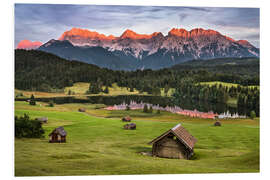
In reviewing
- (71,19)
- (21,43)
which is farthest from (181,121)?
(21,43)

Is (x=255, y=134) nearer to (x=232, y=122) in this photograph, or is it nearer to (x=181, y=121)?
(x=232, y=122)

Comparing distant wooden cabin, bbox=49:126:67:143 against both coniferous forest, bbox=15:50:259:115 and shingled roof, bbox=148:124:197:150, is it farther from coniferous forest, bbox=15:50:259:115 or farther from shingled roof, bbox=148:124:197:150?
→ shingled roof, bbox=148:124:197:150

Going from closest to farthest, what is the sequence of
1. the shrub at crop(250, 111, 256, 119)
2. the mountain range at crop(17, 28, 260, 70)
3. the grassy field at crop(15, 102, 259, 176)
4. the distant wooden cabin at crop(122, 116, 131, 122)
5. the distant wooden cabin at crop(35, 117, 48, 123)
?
Result: the grassy field at crop(15, 102, 259, 176), the distant wooden cabin at crop(35, 117, 48, 123), the mountain range at crop(17, 28, 260, 70), the shrub at crop(250, 111, 256, 119), the distant wooden cabin at crop(122, 116, 131, 122)

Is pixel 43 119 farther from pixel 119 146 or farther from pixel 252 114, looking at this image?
pixel 252 114

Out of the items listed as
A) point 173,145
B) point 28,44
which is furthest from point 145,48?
point 173,145

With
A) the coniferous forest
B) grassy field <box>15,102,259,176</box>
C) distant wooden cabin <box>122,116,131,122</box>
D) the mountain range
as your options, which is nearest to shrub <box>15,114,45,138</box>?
grassy field <box>15,102,259,176</box>

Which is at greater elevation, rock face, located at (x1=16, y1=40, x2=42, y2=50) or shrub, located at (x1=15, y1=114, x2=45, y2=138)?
rock face, located at (x1=16, y1=40, x2=42, y2=50)
